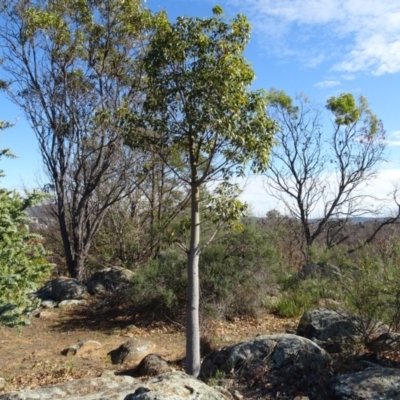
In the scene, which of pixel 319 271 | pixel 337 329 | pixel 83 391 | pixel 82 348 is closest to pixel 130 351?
pixel 82 348

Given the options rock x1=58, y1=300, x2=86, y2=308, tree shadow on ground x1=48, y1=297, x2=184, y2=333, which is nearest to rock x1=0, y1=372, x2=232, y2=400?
tree shadow on ground x1=48, y1=297, x2=184, y2=333

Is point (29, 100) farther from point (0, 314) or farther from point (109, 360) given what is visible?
point (0, 314)

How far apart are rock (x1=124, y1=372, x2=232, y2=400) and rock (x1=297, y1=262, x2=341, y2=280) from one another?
4.04 meters

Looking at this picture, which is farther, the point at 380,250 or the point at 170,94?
the point at 380,250

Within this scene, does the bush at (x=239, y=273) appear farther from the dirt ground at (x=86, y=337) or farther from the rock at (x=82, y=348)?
the rock at (x=82, y=348)

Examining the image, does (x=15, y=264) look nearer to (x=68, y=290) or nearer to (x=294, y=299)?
(x=68, y=290)

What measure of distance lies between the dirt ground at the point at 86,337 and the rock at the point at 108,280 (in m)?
0.62

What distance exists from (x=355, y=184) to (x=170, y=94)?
14980 millimetres

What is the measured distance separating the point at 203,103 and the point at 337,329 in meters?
3.59

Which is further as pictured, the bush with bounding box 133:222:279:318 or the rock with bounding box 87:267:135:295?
the rock with bounding box 87:267:135:295

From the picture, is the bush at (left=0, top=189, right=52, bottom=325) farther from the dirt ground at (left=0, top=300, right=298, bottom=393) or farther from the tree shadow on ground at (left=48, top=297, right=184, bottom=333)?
the tree shadow on ground at (left=48, top=297, right=184, bottom=333)

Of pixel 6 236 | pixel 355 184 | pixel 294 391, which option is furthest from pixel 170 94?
pixel 355 184

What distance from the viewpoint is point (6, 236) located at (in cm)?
580

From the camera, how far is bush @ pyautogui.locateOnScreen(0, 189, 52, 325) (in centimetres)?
567
